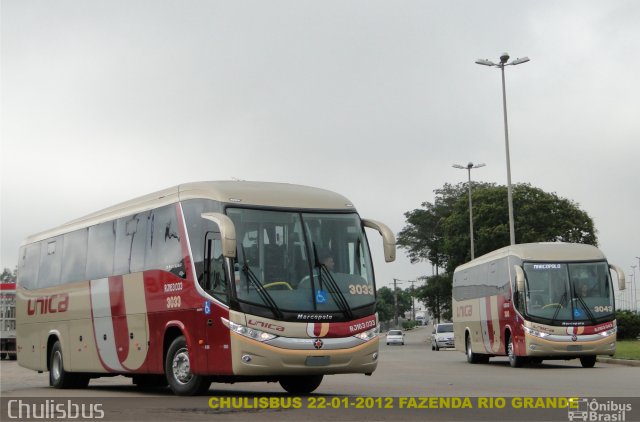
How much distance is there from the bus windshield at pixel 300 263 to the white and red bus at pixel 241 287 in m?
0.02

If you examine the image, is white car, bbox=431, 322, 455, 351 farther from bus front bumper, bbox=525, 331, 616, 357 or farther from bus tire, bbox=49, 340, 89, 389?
bus tire, bbox=49, 340, 89, 389

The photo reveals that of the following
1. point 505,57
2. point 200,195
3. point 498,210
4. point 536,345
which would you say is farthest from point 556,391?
point 498,210

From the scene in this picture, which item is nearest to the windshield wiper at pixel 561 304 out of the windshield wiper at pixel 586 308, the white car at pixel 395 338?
Answer: the windshield wiper at pixel 586 308

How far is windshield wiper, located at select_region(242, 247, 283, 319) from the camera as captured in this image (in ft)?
54.3

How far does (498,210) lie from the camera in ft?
273

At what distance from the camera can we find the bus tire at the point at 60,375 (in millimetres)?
22984

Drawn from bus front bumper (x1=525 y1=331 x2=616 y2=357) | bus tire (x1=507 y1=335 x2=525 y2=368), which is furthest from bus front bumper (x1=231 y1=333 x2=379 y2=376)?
bus tire (x1=507 y1=335 x2=525 y2=368)

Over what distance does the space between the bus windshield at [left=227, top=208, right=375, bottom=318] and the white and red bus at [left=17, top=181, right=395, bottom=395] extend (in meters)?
0.02

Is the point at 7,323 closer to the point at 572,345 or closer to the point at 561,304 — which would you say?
the point at 561,304

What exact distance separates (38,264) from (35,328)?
1.49 metres

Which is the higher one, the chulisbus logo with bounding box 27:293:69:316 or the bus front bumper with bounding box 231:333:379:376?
the chulisbus logo with bounding box 27:293:69:316

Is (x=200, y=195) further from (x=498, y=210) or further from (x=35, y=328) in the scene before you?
(x=498, y=210)

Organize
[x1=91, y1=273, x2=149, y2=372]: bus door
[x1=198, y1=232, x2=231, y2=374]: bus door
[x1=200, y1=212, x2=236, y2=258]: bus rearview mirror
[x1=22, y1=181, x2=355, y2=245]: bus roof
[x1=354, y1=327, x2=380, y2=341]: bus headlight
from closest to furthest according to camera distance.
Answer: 1. [x1=200, y1=212, x2=236, y2=258]: bus rearview mirror
2. [x1=198, y1=232, x2=231, y2=374]: bus door
3. [x1=354, y1=327, x2=380, y2=341]: bus headlight
4. [x1=22, y1=181, x2=355, y2=245]: bus roof
5. [x1=91, y1=273, x2=149, y2=372]: bus door

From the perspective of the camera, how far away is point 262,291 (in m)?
16.7
